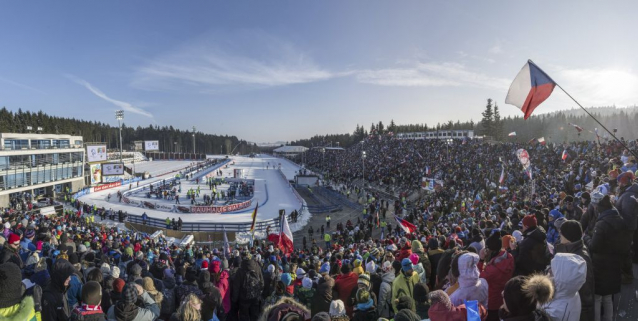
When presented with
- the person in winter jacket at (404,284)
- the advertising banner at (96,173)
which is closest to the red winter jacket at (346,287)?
the person in winter jacket at (404,284)

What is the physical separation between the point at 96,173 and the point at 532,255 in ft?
192

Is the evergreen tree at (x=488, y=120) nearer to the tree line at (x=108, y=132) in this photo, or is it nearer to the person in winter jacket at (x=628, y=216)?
the person in winter jacket at (x=628, y=216)

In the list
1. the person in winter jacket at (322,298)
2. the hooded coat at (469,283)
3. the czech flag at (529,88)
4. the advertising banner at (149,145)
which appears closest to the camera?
the hooded coat at (469,283)

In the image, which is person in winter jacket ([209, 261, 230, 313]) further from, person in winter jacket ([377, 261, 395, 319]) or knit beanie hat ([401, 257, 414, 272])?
knit beanie hat ([401, 257, 414, 272])

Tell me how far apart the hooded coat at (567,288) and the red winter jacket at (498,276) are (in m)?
1.20

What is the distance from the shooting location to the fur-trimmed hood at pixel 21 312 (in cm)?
330

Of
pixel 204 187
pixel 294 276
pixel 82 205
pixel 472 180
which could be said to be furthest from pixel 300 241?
pixel 204 187

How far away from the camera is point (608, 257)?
421 cm

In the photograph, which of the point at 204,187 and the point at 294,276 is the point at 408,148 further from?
the point at 294,276

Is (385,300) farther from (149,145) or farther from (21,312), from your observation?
(149,145)

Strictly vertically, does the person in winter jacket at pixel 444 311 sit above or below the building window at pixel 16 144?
below

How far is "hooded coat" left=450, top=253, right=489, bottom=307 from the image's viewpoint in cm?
350

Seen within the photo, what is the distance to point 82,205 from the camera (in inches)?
1214

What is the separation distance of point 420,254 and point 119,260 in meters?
8.00
